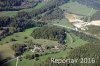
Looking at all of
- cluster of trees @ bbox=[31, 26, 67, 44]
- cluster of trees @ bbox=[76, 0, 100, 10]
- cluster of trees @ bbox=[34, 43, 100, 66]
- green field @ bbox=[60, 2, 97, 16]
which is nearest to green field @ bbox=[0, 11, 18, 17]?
cluster of trees @ bbox=[31, 26, 67, 44]

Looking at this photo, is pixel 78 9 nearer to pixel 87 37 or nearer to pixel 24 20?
pixel 24 20

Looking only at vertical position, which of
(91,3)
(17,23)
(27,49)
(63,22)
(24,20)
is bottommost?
(91,3)

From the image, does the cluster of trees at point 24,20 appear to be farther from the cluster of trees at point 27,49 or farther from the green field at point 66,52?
the green field at point 66,52

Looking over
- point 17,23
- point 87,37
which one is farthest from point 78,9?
point 17,23

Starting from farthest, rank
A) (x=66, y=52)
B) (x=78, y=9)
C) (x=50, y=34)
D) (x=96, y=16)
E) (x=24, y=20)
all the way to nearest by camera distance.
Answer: (x=78, y=9) → (x=96, y=16) → (x=24, y=20) → (x=50, y=34) → (x=66, y=52)

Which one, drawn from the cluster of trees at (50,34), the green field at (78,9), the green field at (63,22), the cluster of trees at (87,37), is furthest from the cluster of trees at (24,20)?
the cluster of trees at (87,37)

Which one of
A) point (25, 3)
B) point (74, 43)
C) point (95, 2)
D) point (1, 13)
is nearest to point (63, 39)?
point (74, 43)
